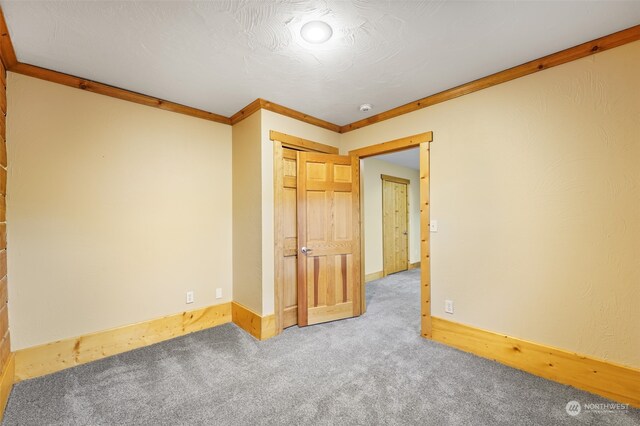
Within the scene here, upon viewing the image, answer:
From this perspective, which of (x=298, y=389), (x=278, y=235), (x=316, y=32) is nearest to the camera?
(x=316, y=32)

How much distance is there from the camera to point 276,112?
291cm

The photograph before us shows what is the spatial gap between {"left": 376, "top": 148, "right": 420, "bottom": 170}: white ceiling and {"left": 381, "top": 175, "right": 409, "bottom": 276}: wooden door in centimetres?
36

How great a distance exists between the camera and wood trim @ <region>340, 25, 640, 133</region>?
179 cm

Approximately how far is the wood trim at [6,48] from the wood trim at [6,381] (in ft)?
7.16

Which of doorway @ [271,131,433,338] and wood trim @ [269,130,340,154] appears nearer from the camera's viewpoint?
doorway @ [271,131,433,338]

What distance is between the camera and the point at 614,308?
5.96ft

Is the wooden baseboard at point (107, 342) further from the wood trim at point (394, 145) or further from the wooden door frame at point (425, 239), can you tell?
the wood trim at point (394, 145)

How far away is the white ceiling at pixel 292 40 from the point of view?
1564 mm

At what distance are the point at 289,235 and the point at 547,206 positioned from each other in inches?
93.4

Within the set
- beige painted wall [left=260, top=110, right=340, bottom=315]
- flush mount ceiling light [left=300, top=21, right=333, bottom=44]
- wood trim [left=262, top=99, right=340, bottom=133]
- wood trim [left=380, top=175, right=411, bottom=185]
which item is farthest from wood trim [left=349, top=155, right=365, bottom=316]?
wood trim [left=380, top=175, right=411, bottom=185]

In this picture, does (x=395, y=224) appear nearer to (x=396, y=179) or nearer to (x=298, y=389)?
(x=396, y=179)

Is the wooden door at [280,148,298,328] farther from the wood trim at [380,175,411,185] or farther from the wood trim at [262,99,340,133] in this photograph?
the wood trim at [380,175,411,185]

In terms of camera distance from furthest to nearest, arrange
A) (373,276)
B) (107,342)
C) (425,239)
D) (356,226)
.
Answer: (373,276) < (356,226) < (425,239) < (107,342)

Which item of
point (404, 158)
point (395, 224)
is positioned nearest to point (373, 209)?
point (395, 224)
